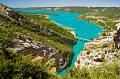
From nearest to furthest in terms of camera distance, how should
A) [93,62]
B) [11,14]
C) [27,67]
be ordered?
[27,67]
[93,62]
[11,14]

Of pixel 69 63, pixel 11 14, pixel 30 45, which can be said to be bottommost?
pixel 69 63

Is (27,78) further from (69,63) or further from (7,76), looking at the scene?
(69,63)

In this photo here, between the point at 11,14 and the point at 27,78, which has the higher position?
the point at 11,14

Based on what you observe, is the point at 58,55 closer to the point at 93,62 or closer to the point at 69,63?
the point at 69,63

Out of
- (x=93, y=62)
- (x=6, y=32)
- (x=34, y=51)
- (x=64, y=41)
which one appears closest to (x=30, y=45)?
(x=34, y=51)

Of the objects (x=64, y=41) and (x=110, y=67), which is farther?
(x=64, y=41)

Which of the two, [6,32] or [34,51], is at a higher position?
[6,32]

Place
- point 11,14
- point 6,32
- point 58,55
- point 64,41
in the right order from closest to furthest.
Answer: point 6,32
point 58,55
point 11,14
point 64,41

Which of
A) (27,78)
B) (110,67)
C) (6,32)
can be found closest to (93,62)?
(110,67)

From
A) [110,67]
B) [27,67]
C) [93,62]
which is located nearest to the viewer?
[27,67]
